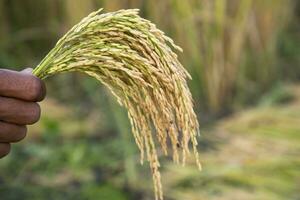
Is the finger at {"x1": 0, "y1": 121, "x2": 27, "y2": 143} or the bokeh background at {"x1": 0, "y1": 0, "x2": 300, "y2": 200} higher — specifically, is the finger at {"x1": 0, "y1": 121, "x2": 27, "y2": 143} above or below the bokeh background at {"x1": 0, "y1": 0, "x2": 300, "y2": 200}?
below

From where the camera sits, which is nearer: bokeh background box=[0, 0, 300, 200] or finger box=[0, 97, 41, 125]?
finger box=[0, 97, 41, 125]

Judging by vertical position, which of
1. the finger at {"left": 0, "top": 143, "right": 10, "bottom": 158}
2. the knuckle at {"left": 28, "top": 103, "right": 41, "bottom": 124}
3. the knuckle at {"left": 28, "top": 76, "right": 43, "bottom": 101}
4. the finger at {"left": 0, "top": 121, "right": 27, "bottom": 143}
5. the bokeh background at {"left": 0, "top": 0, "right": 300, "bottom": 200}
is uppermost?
the bokeh background at {"left": 0, "top": 0, "right": 300, "bottom": 200}

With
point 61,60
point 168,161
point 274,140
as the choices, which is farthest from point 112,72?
point 274,140

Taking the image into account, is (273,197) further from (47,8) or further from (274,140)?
(47,8)

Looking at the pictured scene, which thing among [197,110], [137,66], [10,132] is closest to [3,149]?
[10,132]

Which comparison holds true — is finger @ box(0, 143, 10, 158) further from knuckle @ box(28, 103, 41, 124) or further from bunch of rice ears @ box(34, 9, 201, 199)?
bunch of rice ears @ box(34, 9, 201, 199)

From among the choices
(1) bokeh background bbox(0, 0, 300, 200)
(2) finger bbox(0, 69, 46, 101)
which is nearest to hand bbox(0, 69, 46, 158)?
(2) finger bbox(0, 69, 46, 101)

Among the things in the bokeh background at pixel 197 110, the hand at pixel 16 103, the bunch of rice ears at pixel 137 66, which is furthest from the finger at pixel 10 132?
the bokeh background at pixel 197 110

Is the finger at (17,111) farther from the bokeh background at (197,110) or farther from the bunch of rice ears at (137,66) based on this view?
the bokeh background at (197,110)
